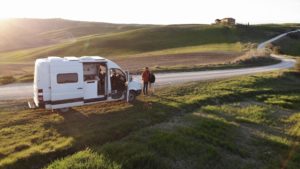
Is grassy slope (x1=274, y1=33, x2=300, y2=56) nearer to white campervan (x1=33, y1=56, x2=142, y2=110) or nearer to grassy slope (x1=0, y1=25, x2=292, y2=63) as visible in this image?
grassy slope (x1=0, y1=25, x2=292, y2=63)

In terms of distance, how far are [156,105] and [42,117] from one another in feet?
21.9

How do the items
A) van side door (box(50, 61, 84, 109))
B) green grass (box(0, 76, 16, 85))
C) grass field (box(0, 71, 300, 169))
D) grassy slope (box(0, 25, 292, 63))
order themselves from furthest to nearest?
grassy slope (box(0, 25, 292, 63)) → green grass (box(0, 76, 16, 85)) → van side door (box(50, 61, 84, 109)) → grass field (box(0, 71, 300, 169))

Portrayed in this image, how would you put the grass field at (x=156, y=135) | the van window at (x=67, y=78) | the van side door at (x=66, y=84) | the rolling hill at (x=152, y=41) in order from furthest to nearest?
the rolling hill at (x=152, y=41)
the van window at (x=67, y=78)
the van side door at (x=66, y=84)
the grass field at (x=156, y=135)

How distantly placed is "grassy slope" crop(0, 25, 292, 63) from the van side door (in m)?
62.3

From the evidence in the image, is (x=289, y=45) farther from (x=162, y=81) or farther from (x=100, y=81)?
(x=100, y=81)

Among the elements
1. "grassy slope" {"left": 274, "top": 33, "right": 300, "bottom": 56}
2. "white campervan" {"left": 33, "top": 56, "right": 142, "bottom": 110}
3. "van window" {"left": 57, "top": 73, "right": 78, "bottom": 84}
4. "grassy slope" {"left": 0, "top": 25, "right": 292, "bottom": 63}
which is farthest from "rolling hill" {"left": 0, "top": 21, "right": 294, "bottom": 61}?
"van window" {"left": 57, "top": 73, "right": 78, "bottom": 84}

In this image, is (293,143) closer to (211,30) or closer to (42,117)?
(42,117)

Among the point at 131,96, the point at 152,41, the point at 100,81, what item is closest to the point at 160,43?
the point at 152,41

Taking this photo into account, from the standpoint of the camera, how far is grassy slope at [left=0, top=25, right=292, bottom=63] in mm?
89438

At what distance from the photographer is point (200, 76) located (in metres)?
37.8

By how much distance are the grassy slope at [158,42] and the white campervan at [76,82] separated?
59.6m

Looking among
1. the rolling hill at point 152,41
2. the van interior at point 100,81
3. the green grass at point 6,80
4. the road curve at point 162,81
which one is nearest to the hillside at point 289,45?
the rolling hill at point 152,41

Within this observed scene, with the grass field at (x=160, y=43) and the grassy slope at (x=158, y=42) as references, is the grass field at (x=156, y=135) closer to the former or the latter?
the grass field at (x=160, y=43)

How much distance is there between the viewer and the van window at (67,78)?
65.0 ft
